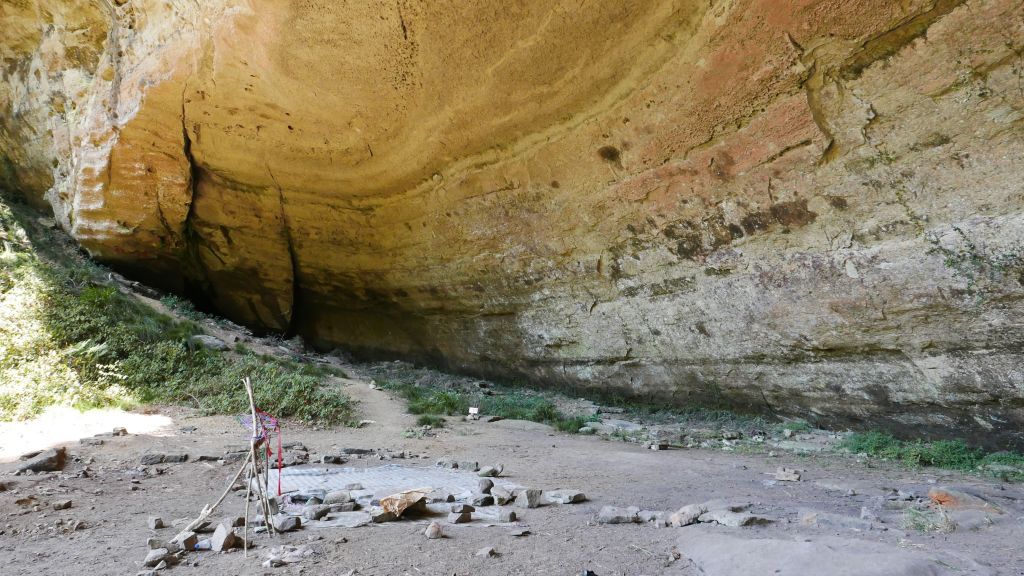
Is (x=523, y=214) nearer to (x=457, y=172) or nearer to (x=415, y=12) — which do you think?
(x=457, y=172)

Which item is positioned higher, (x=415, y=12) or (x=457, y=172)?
(x=415, y=12)

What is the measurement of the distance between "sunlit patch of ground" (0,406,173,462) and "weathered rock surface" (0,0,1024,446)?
4.99 meters

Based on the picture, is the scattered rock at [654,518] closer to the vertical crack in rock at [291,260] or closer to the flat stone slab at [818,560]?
the flat stone slab at [818,560]

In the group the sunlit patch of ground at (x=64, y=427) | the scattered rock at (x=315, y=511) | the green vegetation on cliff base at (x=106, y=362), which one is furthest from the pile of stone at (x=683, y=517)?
the green vegetation on cliff base at (x=106, y=362)

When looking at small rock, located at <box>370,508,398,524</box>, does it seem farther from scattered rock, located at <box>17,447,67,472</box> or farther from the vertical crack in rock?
the vertical crack in rock

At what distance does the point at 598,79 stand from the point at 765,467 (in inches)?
185

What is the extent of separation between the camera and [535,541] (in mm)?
2771

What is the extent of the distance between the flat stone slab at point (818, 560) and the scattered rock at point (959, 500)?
4.32 ft

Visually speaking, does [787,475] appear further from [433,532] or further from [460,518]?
[433,532]

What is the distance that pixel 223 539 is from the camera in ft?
8.53

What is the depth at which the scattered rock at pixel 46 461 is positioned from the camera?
4172 mm

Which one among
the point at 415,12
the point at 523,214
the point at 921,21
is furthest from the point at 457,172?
the point at 921,21

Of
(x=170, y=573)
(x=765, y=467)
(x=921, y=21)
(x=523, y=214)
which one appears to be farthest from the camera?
(x=523, y=214)

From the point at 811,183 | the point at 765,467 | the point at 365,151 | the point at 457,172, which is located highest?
the point at 365,151
